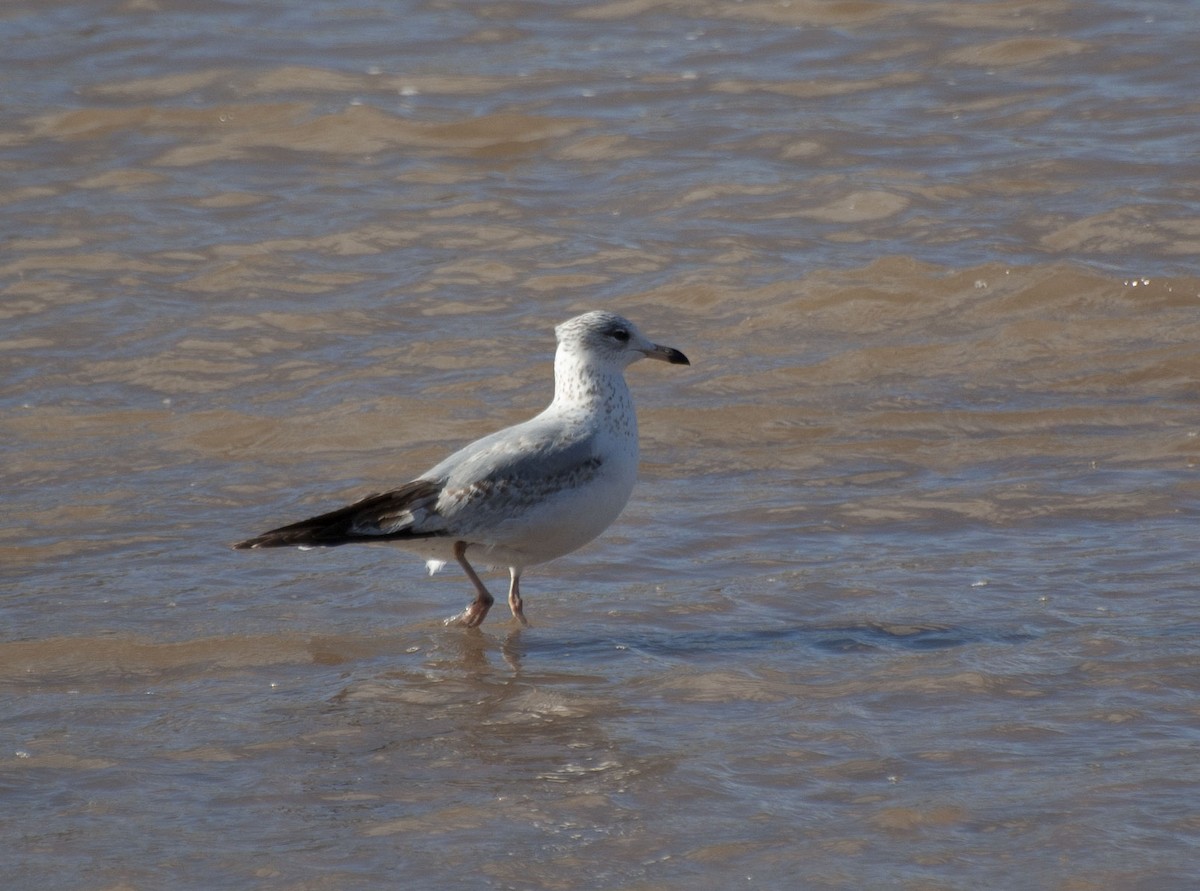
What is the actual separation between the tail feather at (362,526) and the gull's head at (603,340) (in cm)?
95

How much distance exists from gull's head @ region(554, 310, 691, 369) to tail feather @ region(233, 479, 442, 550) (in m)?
0.95

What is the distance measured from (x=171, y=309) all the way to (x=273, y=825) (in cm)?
657

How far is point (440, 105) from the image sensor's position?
14.1m

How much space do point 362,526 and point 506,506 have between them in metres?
0.51

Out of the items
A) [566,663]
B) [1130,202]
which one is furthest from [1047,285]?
[566,663]

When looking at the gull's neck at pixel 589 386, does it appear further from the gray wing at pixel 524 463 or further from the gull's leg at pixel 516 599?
the gull's leg at pixel 516 599

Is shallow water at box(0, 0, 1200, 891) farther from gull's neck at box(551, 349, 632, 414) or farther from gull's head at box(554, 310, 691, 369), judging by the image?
gull's head at box(554, 310, 691, 369)

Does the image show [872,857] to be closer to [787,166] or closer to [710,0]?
[787,166]

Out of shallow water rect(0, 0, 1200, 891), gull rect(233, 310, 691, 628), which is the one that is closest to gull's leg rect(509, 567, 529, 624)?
gull rect(233, 310, 691, 628)

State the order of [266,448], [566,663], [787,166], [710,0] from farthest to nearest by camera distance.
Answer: [710,0]
[787,166]
[266,448]
[566,663]

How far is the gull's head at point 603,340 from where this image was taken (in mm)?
6969

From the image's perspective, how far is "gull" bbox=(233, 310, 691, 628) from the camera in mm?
6320

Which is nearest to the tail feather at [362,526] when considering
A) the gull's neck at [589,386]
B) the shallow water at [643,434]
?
the shallow water at [643,434]

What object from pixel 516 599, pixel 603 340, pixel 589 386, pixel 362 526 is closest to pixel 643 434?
pixel 603 340
